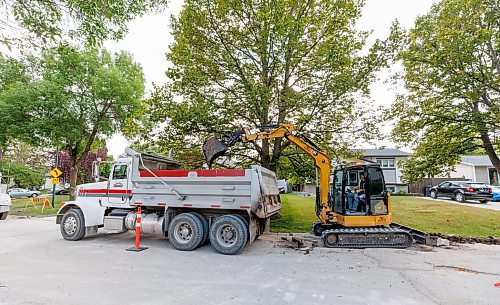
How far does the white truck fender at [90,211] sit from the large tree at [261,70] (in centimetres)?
303

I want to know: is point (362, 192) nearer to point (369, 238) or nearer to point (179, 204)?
point (369, 238)

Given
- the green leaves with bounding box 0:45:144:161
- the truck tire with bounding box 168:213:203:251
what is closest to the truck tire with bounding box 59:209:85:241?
the truck tire with bounding box 168:213:203:251

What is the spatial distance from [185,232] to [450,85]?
10209 millimetres

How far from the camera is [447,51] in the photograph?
31.7 feet

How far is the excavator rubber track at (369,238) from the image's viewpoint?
24.8 ft

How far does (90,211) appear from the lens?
8.48 m

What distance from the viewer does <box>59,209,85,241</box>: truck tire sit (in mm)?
8281

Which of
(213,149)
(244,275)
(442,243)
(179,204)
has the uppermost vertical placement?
(213,149)

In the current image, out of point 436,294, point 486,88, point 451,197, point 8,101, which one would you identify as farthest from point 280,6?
point 451,197

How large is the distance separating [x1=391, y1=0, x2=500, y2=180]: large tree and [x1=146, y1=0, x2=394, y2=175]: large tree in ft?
6.20

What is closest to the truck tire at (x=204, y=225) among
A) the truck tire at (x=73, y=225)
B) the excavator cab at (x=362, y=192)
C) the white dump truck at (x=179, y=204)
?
the white dump truck at (x=179, y=204)

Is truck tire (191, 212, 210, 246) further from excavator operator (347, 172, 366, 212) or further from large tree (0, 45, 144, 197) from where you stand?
large tree (0, 45, 144, 197)

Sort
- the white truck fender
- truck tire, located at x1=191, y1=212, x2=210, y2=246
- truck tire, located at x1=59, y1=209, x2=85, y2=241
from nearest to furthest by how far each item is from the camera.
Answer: truck tire, located at x1=191, y1=212, x2=210, y2=246
truck tire, located at x1=59, y1=209, x2=85, y2=241
the white truck fender

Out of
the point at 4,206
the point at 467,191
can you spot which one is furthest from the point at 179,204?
the point at 467,191
